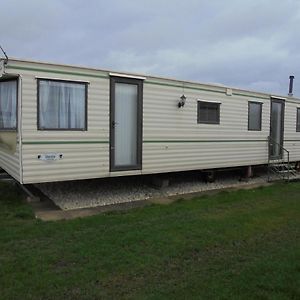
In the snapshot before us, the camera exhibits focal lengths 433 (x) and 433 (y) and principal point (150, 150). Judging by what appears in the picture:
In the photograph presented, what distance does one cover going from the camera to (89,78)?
8.02m

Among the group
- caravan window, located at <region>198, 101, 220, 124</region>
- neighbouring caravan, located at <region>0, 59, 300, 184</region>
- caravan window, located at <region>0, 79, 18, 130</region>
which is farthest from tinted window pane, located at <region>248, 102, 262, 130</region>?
caravan window, located at <region>0, 79, 18, 130</region>

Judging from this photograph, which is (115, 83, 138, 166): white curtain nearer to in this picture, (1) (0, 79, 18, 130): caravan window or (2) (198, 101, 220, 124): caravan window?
(1) (0, 79, 18, 130): caravan window

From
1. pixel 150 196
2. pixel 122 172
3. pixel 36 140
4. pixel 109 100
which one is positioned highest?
pixel 109 100

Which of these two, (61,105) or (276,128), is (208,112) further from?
(61,105)

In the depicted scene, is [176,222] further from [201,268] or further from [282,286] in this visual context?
[282,286]

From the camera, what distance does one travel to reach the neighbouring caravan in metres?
7.35

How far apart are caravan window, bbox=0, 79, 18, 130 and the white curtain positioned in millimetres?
1966

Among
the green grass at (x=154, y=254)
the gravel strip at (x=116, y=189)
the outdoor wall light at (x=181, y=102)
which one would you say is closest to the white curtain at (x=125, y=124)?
the gravel strip at (x=116, y=189)

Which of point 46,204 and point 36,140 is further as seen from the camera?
point 46,204

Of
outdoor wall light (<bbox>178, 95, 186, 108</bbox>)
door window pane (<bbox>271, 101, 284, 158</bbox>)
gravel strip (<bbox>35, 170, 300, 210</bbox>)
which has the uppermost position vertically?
outdoor wall light (<bbox>178, 95, 186, 108</bbox>)

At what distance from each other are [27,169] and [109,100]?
2.09m

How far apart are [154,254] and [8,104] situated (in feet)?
14.6

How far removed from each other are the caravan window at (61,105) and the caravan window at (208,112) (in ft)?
11.1

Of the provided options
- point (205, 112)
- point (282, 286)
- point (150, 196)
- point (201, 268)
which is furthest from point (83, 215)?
point (205, 112)
